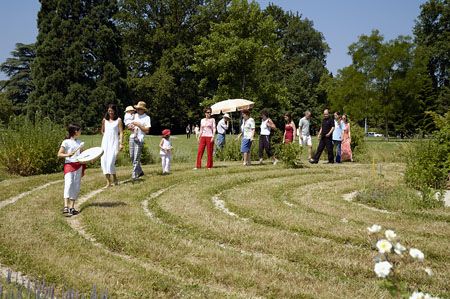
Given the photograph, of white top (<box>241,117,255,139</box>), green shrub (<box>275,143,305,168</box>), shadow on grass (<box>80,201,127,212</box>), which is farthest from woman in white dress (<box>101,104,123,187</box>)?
green shrub (<box>275,143,305,168</box>)

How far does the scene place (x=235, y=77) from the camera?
4297 centimetres

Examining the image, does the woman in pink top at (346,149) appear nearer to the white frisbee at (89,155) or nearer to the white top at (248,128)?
the white top at (248,128)

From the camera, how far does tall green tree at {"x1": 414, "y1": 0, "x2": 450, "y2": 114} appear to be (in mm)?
53188

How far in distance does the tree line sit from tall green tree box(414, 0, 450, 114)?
0.11 m

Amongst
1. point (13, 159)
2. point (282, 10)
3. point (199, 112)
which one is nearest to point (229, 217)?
point (13, 159)

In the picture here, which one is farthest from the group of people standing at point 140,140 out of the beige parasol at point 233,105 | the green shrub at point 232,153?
the beige parasol at point 233,105

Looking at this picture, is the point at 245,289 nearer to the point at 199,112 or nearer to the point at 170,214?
the point at 170,214

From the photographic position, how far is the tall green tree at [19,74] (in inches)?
2637

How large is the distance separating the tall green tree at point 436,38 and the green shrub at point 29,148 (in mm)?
46408

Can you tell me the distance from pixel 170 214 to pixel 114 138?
3.04 m

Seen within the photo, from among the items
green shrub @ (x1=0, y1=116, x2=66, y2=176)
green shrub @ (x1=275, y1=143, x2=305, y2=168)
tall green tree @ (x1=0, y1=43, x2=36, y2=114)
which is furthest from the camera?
tall green tree @ (x1=0, y1=43, x2=36, y2=114)

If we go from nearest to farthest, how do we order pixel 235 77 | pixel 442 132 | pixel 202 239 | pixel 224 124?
1. pixel 202 239
2. pixel 442 132
3. pixel 224 124
4. pixel 235 77

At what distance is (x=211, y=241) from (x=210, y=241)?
4 centimetres

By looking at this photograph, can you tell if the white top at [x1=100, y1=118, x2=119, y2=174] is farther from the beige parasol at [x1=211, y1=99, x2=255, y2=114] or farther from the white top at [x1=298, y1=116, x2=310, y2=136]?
the beige parasol at [x1=211, y1=99, x2=255, y2=114]
